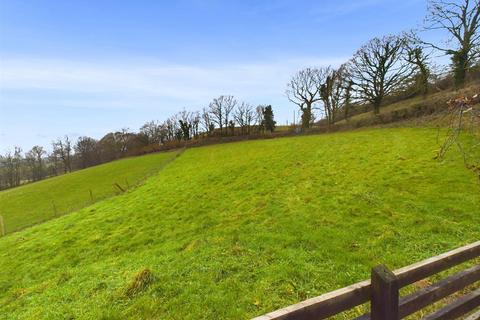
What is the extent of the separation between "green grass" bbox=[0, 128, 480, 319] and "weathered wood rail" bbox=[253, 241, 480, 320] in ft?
10.4

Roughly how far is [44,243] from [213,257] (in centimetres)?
1075

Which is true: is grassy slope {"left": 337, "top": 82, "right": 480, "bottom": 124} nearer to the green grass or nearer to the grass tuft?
the green grass

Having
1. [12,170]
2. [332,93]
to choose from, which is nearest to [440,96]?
[332,93]

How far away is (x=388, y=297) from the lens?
2812 millimetres

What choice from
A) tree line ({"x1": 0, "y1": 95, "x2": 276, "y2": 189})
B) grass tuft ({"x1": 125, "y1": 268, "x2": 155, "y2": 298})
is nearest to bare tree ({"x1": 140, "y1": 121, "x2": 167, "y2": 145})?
tree line ({"x1": 0, "y1": 95, "x2": 276, "y2": 189})

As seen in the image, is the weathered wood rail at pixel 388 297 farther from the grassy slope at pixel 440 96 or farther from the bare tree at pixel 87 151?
the bare tree at pixel 87 151

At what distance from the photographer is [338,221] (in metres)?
10.2

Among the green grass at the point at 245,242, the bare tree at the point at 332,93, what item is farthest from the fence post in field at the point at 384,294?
the bare tree at the point at 332,93

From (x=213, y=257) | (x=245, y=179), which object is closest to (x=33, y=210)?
(x=245, y=179)

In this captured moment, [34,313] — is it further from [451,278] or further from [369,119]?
[369,119]

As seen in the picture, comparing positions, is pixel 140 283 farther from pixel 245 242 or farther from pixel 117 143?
pixel 117 143

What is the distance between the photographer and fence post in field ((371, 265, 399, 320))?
2.77 m

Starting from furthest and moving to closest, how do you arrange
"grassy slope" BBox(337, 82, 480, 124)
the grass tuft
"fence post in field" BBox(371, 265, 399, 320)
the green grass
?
the grass tuft, the green grass, "grassy slope" BBox(337, 82, 480, 124), "fence post in field" BBox(371, 265, 399, 320)

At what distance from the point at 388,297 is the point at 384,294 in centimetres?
5
